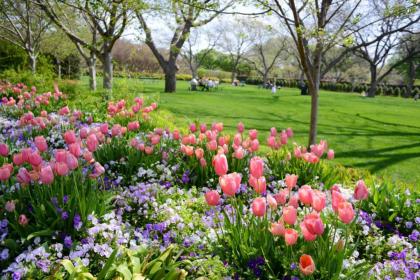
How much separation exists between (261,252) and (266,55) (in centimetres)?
7613

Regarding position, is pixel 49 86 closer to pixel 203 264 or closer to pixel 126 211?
pixel 126 211

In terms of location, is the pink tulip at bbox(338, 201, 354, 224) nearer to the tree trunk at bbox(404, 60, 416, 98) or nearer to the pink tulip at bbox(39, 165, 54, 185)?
the pink tulip at bbox(39, 165, 54, 185)

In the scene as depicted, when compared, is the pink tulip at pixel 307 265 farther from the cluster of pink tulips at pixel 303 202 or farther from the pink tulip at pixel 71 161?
the pink tulip at pixel 71 161

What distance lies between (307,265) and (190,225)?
4.66 ft

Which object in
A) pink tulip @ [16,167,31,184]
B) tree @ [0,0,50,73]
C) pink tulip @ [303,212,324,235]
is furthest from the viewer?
tree @ [0,0,50,73]

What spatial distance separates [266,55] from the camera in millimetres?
75750

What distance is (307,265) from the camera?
1.92m

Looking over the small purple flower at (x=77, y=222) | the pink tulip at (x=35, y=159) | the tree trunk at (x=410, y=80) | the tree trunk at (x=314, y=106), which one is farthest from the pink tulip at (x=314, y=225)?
the tree trunk at (x=410, y=80)

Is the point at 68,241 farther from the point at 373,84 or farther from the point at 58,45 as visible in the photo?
the point at 373,84

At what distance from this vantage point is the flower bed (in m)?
2.31

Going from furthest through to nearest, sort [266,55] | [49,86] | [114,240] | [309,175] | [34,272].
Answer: [266,55]
[49,86]
[309,175]
[114,240]
[34,272]

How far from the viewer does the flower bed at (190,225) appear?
231 cm

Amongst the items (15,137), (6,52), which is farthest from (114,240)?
(6,52)

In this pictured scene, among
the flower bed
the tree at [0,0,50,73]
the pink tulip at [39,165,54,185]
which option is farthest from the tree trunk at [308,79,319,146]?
the tree at [0,0,50,73]
